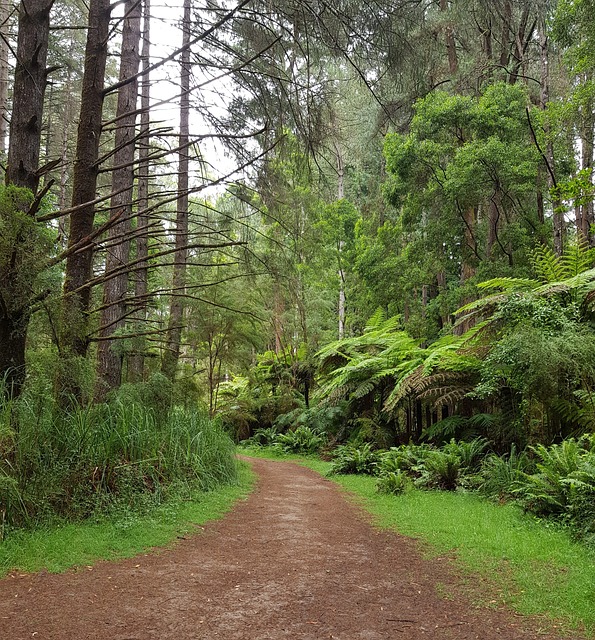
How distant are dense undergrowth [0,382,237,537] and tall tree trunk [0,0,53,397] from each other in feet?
1.43

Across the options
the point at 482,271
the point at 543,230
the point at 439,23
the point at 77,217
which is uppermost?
the point at 439,23

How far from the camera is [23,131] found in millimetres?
5191

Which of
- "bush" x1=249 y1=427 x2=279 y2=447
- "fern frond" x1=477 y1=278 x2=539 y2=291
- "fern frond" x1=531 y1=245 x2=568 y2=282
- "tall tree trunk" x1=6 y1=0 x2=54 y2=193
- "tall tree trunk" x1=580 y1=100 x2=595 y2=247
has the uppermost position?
"tall tree trunk" x1=580 y1=100 x2=595 y2=247

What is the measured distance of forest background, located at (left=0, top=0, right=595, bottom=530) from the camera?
517 centimetres

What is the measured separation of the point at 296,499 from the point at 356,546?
9.28ft

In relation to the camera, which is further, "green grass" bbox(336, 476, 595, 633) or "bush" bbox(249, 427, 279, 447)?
"bush" bbox(249, 427, 279, 447)

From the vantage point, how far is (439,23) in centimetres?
1157

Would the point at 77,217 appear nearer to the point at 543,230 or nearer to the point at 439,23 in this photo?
the point at 439,23

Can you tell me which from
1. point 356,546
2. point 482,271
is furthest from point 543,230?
point 356,546

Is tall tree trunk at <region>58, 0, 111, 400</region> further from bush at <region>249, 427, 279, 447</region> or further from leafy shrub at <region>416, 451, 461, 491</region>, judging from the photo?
bush at <region>249, 427, 279, 447</region>

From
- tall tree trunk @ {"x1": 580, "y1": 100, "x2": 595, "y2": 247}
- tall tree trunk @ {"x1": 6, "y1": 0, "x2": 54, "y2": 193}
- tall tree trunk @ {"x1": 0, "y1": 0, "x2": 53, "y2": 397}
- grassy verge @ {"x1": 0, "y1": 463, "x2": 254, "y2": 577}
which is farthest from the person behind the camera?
tall tree trunk @ {"x1": 580, "y1": 100, "x2": 595, "y2": 247}

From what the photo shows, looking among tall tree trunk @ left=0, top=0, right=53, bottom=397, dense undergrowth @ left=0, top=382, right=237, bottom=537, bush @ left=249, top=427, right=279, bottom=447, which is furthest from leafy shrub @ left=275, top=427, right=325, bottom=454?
tall tree trunk @ left=0, top=0, right=53, bottom=397

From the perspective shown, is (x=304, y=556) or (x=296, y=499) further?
(x=296, y=499)

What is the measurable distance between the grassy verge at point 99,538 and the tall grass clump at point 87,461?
178 mm
